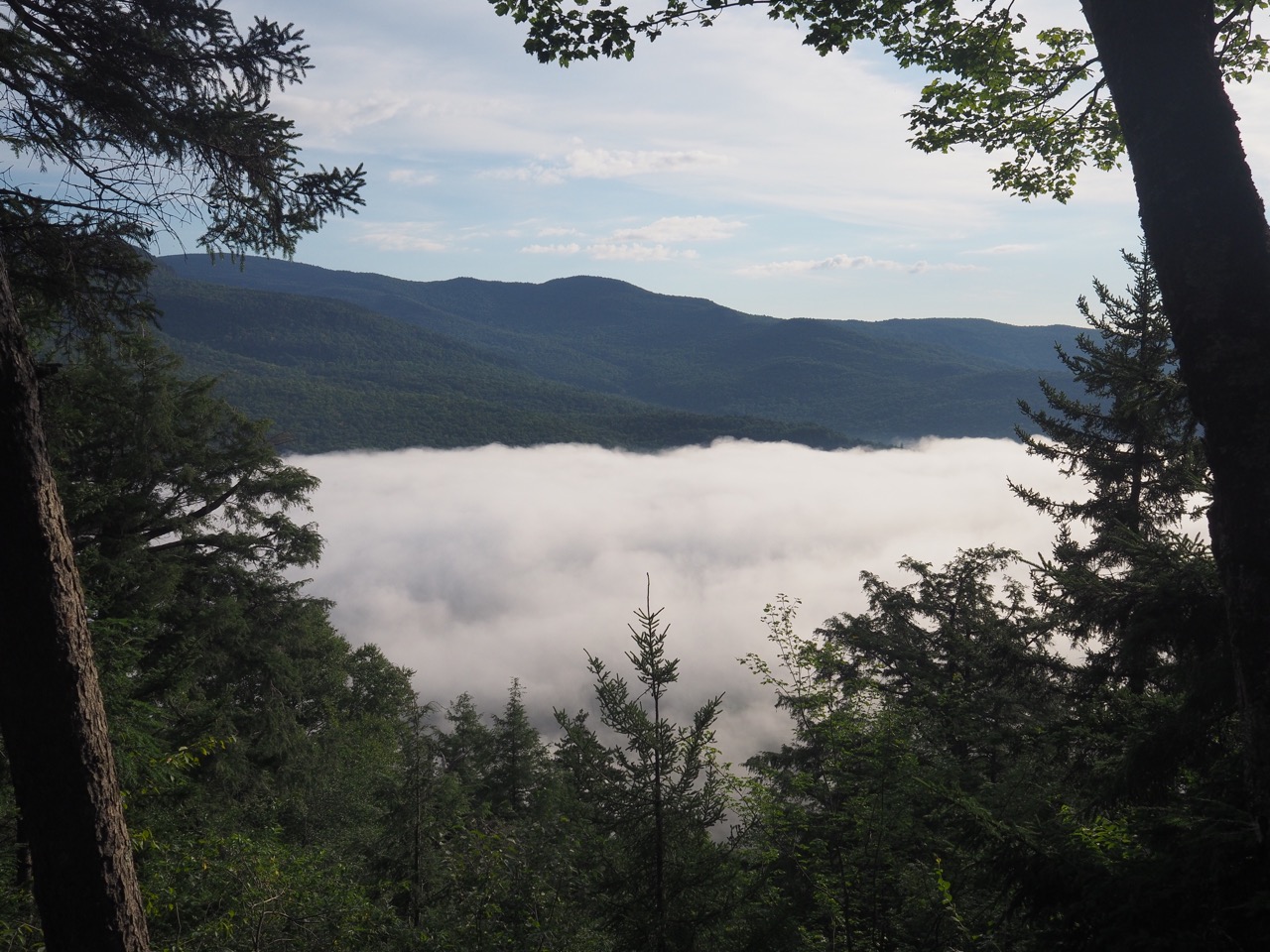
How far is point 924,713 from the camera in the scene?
11875 millimetres

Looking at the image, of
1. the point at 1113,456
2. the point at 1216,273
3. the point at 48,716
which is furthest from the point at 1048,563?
the point at 1113,456

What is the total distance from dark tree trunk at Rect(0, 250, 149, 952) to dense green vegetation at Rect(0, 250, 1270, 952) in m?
2.14

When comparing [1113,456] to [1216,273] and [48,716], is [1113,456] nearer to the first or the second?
[1216,273]

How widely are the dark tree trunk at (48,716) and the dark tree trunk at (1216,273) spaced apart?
466 cm

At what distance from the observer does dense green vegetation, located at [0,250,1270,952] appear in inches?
166

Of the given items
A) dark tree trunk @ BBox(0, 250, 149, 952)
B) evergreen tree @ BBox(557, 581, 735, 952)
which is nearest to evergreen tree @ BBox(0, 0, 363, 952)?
dark tree trunk @ BBox(0, 250, 149, 952)

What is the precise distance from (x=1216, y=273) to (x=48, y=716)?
4984 mm

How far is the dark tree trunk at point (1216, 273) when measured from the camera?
277 cm

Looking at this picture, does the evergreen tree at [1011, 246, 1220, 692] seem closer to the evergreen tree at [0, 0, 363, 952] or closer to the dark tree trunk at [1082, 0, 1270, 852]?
the dark tree trunk at [1082, 0, 1270, 852]

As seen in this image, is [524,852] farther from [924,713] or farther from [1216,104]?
[1216,104]

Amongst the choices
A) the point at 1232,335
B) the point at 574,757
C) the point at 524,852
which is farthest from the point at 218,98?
the point at 524,852

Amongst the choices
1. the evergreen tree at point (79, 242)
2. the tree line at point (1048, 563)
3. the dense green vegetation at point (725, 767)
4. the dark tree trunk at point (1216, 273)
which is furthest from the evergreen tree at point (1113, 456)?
the evergreen tree at point (79, 242)

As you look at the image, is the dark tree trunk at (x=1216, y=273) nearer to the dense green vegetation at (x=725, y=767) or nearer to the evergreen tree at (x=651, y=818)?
the dense green vegetation at (x=725, y=767)

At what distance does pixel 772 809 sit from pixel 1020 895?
15.8 ft
